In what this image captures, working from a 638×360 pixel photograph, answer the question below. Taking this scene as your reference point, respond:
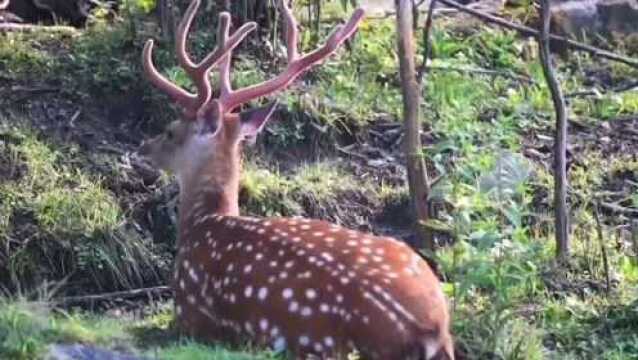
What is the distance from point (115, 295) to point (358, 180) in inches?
75.4

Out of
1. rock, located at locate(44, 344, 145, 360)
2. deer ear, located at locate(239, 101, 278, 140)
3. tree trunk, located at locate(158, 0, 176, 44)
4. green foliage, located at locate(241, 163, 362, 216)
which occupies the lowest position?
rock, located at locate(44, 344, 145, 360)

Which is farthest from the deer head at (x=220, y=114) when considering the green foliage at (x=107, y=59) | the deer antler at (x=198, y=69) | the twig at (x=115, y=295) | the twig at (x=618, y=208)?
the twig at (x=618, y=208)

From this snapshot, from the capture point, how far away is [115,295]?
30.8 feet

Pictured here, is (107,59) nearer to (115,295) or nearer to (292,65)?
(115,295)

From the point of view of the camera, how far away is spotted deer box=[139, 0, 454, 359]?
288 inches

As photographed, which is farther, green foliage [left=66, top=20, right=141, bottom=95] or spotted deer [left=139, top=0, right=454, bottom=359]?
green foliage [left=66, top=20, right=141, bottom=95]

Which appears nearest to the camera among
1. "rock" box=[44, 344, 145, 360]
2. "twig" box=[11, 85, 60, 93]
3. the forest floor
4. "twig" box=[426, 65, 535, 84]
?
"rock" box=[44, 344, 145, 360]

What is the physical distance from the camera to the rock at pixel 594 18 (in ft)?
41.2

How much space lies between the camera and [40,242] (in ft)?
31.4

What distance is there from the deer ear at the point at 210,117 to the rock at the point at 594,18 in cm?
423

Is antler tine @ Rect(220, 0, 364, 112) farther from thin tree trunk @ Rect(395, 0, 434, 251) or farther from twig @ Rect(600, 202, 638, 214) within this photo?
twig @ Rect(600, 202, 638, 214)

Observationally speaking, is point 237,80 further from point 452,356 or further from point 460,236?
point 452,356

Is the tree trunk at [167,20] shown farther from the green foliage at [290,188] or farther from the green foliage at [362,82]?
the green foliage at [290,188]

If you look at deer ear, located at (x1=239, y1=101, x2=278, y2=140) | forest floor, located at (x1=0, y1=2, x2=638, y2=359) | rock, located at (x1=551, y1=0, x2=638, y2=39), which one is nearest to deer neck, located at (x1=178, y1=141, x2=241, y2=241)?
deer ear, located at (x1=239, y1=101, x2=278, y2=140)
